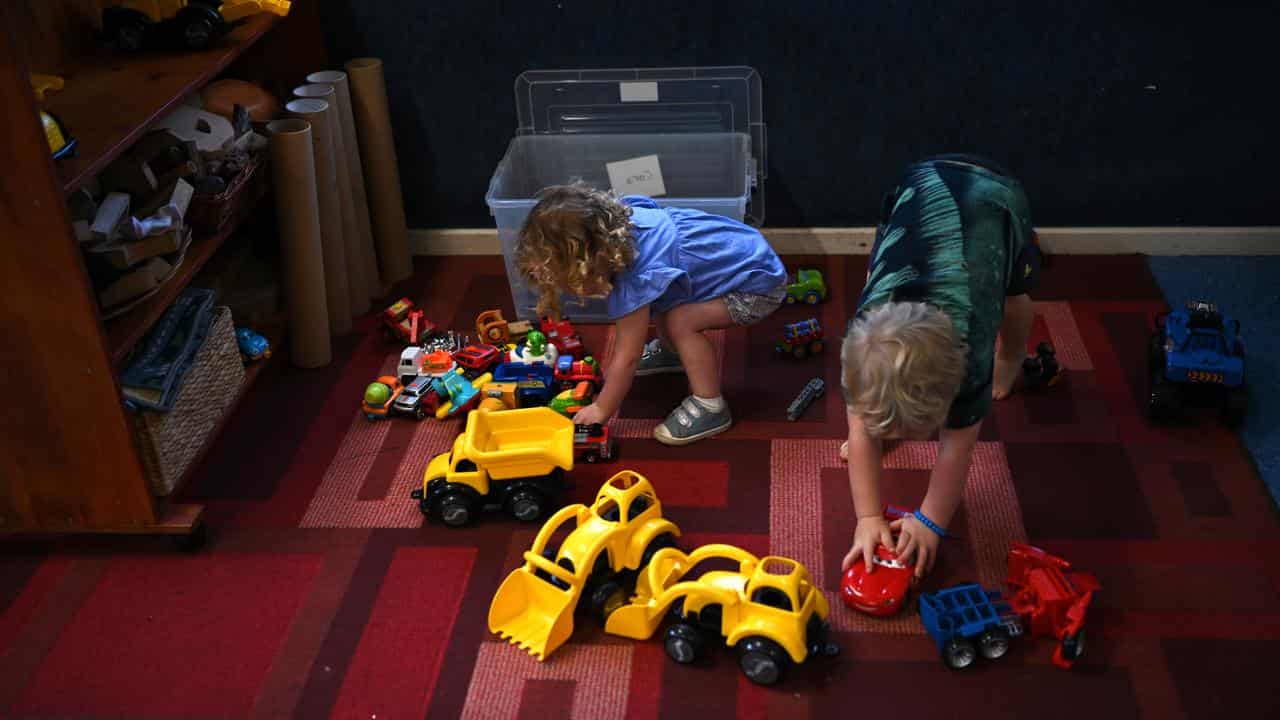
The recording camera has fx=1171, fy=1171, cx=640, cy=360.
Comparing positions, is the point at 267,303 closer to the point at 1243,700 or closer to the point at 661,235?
the point at 661,235

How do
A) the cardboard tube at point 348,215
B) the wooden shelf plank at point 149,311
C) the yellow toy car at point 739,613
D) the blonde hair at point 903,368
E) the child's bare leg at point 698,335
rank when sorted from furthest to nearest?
the cardboard tube at point 348,215, the child's bare leg at point 698,335, the wooden shelf plank at point 149,311, the yellow toy car at point 739,613, the blonde hair at point 903,368

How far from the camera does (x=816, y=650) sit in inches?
72.6

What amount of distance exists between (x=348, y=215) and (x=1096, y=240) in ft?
6.22

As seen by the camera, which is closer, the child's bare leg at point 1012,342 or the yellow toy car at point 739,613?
the yellow toy car at point 739,613

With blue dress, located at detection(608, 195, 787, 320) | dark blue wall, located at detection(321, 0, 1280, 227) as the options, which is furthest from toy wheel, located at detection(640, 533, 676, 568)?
dark blue wall, located at detection(321, 0, 1280, 227)

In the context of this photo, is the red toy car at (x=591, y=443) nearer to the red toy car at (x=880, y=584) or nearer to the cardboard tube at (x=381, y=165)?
the red toy car at (x=880, y=584)

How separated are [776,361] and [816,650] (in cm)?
95

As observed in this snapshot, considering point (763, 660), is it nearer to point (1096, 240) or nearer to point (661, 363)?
point (661, 363)

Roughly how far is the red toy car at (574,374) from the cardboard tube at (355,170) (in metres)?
0.67

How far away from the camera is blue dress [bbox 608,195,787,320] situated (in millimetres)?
2264

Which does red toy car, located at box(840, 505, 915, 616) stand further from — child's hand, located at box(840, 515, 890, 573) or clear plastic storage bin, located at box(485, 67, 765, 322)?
clear plastic storage bin, located at box(485, 67, 765, 322)

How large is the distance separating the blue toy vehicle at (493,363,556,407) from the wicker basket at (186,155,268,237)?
646 mm

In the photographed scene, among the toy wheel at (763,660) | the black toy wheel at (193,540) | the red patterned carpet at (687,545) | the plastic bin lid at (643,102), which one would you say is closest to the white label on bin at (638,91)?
the plastic bin lid at (643,102)

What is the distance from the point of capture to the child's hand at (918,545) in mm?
1993
